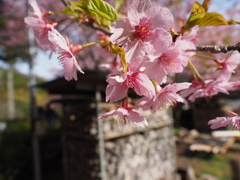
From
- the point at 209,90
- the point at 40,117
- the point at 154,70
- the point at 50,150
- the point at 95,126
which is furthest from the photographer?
the point at 50,150

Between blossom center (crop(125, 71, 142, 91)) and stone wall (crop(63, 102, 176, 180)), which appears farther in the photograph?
stone wall (crop(63, 102, 176, 180))

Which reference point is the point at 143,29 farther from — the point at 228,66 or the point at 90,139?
the point at 90,139

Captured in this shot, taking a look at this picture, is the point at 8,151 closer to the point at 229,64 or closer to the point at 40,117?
the point at 40,117

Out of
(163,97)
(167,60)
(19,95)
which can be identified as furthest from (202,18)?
(19,95)

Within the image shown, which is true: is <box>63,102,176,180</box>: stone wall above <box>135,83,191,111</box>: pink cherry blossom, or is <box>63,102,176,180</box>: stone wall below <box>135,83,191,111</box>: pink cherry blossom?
below

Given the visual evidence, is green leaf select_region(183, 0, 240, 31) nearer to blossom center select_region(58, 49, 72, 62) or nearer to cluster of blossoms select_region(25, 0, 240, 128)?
cluster of blossoms select_region(25, 0, 240, 128)

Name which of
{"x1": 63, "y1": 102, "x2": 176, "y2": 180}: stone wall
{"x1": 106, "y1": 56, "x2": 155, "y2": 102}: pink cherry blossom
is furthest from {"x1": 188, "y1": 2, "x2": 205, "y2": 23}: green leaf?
{"x1": 63, "y1": 102, "x2": 176, "y2": 180}: stone wall

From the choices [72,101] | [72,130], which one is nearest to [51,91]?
[72,101]
